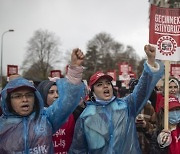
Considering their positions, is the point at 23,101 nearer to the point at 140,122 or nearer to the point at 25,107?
the point at 25,107

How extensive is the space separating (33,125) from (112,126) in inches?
30.5

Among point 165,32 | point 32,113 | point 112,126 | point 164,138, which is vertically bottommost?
point 164,138

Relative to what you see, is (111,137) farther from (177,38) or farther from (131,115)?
(177,38)

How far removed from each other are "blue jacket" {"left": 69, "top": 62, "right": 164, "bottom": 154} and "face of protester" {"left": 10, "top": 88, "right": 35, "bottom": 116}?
2.12ft

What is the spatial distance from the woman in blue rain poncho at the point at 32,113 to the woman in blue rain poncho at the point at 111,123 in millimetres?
445

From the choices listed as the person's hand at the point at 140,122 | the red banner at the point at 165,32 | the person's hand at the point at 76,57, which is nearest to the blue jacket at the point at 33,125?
the person's hand at the point at 76,57

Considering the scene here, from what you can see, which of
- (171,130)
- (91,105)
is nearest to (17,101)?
(91,105)

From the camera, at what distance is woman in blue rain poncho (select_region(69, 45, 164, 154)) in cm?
329

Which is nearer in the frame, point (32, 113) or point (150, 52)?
point (32, 113)

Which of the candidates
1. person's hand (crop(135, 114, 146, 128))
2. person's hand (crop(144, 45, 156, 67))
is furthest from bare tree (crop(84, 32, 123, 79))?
person's hand (crop(144, 45, 156, 67))

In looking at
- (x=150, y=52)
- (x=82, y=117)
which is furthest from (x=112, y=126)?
(x=150, y=52)

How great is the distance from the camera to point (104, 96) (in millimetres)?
A: 3455

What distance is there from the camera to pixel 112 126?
3324mm

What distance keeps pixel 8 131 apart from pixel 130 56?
7111cm
